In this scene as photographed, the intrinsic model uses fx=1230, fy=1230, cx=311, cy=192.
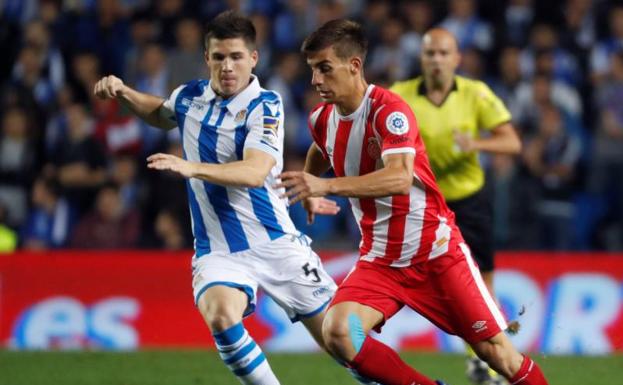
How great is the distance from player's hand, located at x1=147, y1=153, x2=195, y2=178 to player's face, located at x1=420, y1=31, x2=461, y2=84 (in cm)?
323

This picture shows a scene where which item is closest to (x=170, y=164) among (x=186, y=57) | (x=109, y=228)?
(x=109, y=228)

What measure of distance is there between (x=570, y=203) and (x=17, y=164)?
6.06 meters

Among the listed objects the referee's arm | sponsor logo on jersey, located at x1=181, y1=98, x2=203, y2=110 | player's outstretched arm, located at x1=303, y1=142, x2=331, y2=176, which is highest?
sponsor logo on jersey, located at x1=181, y1=98, x2=203, y2=110

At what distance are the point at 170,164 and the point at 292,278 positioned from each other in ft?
5.10

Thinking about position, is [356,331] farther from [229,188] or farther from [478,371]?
[478,371]

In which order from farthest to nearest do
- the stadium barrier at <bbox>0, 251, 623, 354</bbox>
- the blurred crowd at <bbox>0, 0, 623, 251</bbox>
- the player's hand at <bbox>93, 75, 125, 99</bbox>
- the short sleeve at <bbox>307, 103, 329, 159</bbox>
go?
the blurred crowd at <bbox>0, 0, 623, 251</bbox>, the stadium barrier at <bbox>0, 251, 623, 354</bbox>, the player's hand at <bbox>93, 75, 125, 99</bbox>, the short sleeve at <bbox>307, 103, 329, 159</bbox>

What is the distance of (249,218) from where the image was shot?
716 centimetres

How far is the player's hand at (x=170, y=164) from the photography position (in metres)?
5.84

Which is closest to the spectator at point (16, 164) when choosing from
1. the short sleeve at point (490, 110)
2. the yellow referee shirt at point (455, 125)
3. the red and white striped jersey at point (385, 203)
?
the yellow referee shirt at point (455, 125)

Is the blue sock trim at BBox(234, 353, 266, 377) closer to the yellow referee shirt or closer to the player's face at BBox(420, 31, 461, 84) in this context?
the yellow referee shirt

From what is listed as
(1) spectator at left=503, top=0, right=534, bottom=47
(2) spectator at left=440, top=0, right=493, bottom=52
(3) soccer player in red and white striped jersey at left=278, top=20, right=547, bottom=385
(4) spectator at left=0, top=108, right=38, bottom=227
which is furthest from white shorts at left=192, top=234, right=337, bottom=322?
(1) spectator at left=503, top=0, right=534, bottom=47

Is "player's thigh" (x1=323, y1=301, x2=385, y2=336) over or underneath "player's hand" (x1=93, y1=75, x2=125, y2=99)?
underneath

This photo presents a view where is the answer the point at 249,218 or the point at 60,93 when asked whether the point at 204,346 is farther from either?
the point at 249,218

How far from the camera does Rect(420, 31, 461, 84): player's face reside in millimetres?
8859
